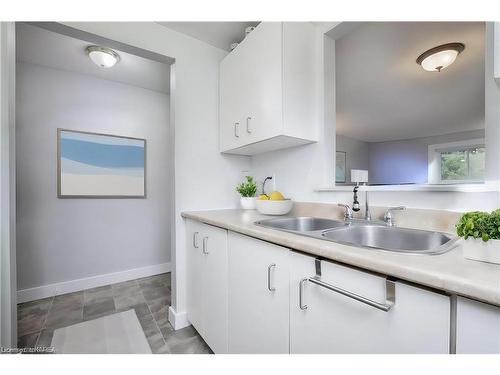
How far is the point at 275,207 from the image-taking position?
1535mm

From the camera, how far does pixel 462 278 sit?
0.47 meters

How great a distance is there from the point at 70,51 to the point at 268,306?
2.65m

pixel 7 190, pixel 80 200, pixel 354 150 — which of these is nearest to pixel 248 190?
pixel 7 190

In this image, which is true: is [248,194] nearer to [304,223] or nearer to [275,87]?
[304,223]

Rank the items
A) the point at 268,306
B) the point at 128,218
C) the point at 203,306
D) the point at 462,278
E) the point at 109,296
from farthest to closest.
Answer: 1. the point at 128,218
2. the point at 109,296
3. the point at 203,306
4. the point at 268,306
5. the point at 462,278

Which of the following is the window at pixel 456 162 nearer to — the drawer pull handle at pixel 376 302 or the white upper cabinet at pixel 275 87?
the white upper cabinet at pixel 275 87

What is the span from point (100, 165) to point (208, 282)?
6.39ft

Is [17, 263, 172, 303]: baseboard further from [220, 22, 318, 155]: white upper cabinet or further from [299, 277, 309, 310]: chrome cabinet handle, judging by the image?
[299, 277, 309, 310]: chrome cabinet handle

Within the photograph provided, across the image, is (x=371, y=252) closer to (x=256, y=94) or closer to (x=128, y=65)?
(x=256, y=94)

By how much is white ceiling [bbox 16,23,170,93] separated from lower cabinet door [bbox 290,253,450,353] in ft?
8.04

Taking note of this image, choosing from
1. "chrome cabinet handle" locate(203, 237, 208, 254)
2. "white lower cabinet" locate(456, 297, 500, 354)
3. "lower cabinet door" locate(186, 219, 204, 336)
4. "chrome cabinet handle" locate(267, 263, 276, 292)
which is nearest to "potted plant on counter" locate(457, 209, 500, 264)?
"white lower cabinet" locate(456, 297, 500, 354)

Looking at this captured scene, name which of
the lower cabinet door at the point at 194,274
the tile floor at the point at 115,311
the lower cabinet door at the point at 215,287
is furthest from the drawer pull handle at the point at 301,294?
the tile floor at the point at 115,311
